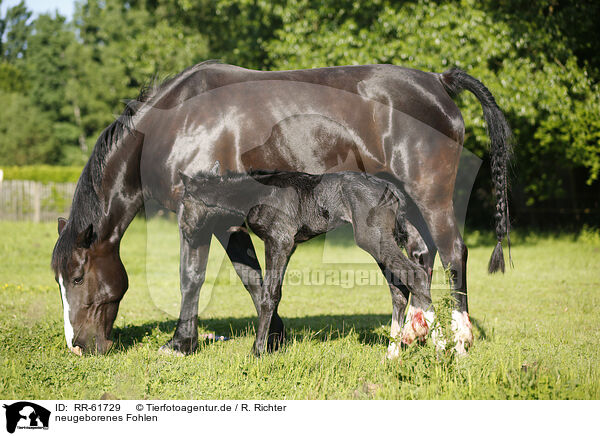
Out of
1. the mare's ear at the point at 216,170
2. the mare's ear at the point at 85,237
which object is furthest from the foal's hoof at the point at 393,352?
the mare's ear at the point at 85,237

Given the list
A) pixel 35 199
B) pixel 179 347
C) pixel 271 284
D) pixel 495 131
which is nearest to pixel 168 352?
pixel 179 347

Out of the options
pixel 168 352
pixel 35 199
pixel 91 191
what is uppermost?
pixel 91 191

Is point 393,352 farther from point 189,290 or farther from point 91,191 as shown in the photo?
point 91,191

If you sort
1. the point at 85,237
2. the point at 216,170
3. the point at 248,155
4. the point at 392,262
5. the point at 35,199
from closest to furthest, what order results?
the point at 392,262
the point at 216,170
the point at 85,237
the point at 248,155
the point at 35,199

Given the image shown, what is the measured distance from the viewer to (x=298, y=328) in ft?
21.2

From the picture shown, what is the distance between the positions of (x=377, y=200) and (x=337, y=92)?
124 centimetres

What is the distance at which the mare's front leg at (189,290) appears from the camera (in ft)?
16.4

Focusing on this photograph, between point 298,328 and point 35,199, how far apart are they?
1829 cm

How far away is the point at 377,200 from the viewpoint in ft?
14.9

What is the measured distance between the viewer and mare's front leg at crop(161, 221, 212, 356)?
196 inches

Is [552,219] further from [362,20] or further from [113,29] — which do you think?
[113,29]
